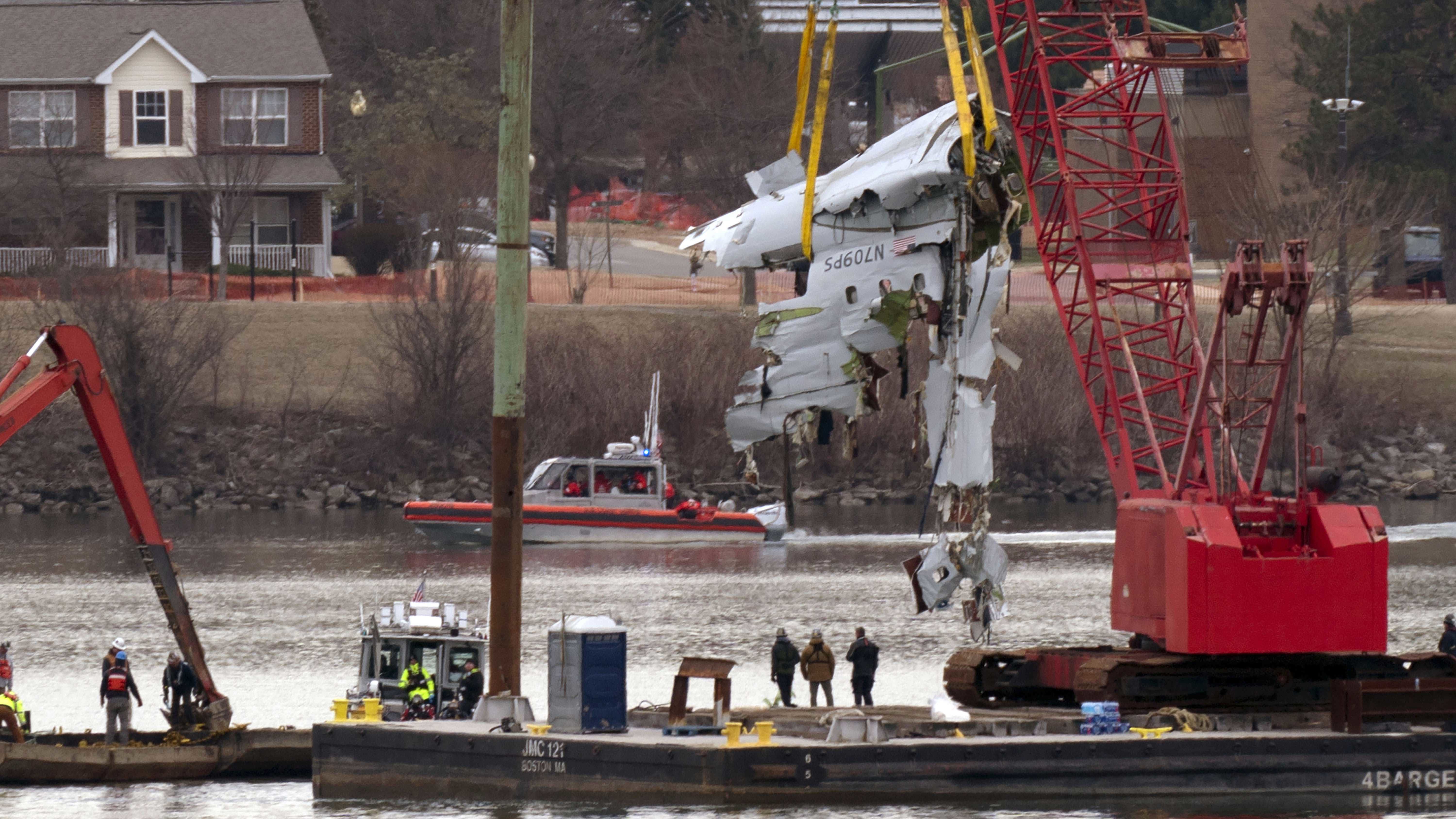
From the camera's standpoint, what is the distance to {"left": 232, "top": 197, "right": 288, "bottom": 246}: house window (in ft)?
249

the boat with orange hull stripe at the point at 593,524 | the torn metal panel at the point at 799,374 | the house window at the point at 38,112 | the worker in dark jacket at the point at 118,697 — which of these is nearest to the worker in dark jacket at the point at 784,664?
the torn metal panel at the point at 799,374

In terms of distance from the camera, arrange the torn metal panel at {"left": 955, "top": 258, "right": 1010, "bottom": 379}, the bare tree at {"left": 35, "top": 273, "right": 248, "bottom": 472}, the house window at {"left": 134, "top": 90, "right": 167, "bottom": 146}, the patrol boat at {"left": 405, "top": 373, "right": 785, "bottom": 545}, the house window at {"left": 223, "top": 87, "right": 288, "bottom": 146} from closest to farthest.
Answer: the torn metal panel at {"left": 955, "top": 258, "right": 1010, "bottom": 379} → the patrol boat at {"left": 405, "top": 373, "right": 785, "bottom": 545} → the bare tree at {"left": 35, "top": 273, "right": 248, "bottom": 472} → the house window at {"left": 223, "top": 87, "right": 288, "bottom": 146} → the house window at {"left": 134, "top": 90, "right": 167, "bottom": 146}

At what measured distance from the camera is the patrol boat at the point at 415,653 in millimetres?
25859

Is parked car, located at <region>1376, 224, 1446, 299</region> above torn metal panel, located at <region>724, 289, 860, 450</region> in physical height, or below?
above

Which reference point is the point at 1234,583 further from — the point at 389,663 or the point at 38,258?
the point at 38,258

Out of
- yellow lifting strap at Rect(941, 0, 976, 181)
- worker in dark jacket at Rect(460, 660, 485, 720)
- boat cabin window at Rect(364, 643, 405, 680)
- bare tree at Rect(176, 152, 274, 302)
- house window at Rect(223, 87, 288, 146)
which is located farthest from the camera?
house window at Rect(223, 87, 288, 146)

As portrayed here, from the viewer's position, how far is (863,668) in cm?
2725

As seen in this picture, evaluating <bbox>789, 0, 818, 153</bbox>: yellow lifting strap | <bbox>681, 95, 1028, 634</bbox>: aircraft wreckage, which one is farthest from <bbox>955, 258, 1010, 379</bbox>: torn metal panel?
<bbox>789, 0, 818, 153</bbox>: yellow lifting strap

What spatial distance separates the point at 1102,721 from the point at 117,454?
39.5 feet

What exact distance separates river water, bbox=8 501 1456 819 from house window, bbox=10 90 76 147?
19.4 meters

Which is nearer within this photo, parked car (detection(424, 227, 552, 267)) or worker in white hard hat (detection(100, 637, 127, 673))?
worker in white hard hat (detection(100, 637, 127, 673))

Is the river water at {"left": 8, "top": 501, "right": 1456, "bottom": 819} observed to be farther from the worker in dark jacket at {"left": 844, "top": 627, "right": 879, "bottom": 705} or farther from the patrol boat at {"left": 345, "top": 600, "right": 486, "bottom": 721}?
the worker in dark jacket at {"left": 844, "top": 627, "right": 879, "bottom": 705}

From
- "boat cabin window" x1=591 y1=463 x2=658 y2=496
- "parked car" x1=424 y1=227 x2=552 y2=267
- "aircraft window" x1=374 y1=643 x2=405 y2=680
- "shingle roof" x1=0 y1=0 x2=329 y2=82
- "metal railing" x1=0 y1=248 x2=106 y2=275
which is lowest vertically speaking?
"aircraft window" x1=374 y1=643 x2=405 y2=680

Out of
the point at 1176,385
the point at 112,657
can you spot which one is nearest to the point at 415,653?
the point at 112,657
